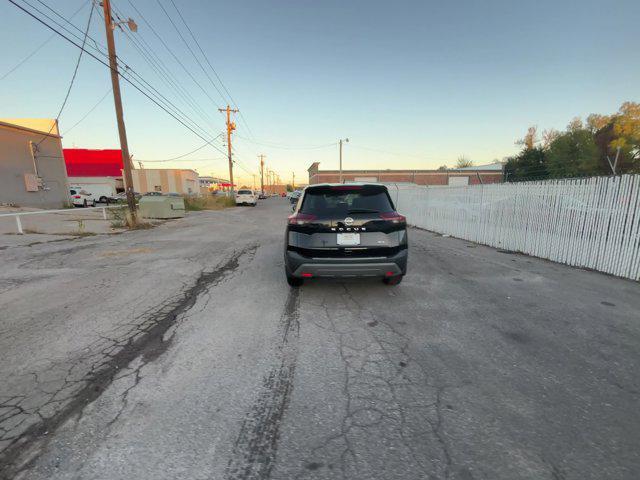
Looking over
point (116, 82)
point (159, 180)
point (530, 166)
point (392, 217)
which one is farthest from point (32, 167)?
point (530, 166)

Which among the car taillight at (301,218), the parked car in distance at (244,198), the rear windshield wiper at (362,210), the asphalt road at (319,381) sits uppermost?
the rear windshield wiper at (362,210)

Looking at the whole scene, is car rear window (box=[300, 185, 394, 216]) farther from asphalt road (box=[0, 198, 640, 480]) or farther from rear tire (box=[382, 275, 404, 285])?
asphalt road (box=[0, 198, 640, 480])

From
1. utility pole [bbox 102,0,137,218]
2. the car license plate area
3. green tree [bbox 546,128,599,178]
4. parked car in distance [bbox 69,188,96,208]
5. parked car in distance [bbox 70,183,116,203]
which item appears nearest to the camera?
the car license plate area

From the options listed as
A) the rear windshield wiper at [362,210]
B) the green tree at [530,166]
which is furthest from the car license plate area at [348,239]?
the green tree at [530,166]

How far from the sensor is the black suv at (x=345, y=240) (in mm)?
4008

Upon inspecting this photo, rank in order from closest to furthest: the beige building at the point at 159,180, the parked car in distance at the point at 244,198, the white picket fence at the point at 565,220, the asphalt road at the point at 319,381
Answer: the asphalt road at the point at 319,381
the white picket fence at the point at 565,220
the parked car in distance at the point at 244,198
the beige building at the point at 159,180

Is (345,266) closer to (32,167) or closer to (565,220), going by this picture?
(565,220)

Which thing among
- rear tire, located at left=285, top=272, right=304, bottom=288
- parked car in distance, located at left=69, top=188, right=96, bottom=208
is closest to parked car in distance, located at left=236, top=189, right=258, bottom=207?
parked car in distance, located at left=69, top=188, right=96, bottom=208

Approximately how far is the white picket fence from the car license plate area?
18.0ft

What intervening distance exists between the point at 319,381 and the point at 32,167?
31.8 metres

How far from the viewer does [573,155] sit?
135ft

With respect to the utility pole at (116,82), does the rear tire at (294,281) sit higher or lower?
lower

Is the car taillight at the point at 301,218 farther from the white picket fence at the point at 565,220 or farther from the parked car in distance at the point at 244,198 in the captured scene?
the parked car in distance at the point at 244,198

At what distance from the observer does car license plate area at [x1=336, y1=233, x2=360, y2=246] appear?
4000mm
